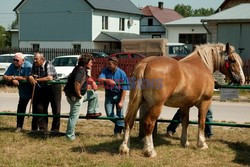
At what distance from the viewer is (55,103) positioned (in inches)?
325

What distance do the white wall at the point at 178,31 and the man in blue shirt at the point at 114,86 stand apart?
43153mm

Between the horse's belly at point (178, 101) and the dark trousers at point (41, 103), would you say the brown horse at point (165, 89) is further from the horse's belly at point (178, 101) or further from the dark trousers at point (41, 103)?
the dark trousers at point (41, 103)

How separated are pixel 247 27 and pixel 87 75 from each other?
60.9 ft

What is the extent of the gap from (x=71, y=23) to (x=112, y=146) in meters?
40.7

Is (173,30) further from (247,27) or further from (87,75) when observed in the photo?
(87,75)

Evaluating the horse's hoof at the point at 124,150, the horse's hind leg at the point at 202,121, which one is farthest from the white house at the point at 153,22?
the horse's hoof at the point at 124,150

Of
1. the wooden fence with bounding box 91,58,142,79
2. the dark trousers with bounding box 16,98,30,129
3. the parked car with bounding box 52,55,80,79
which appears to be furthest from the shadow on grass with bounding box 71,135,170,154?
the wooden fence with bounding box 91,58,142,79

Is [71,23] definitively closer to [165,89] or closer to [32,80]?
[32,80]

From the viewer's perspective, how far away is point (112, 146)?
288 inches

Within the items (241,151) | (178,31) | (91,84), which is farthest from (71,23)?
(241,151)

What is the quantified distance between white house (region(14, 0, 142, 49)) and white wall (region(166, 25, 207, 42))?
481 cm

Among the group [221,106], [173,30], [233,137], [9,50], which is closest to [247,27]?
[221,106]

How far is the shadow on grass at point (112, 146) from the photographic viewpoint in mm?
6931

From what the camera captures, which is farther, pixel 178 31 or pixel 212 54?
pixel 178 31
